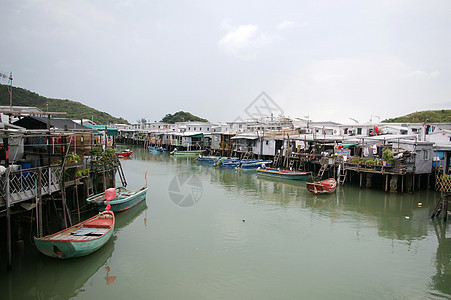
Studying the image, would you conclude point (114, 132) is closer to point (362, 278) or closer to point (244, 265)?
point (244, 265)

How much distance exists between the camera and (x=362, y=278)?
32.5 ft

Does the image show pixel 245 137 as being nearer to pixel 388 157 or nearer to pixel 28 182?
pixel 388 157

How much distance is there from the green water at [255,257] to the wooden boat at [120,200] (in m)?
0.60

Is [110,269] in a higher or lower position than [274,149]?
lower

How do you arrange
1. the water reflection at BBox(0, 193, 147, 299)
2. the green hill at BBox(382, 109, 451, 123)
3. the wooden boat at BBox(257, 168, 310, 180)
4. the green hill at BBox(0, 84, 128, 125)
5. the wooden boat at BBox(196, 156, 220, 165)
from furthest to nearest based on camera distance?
1. the green hill at BBox(0, 84, 128, 125)
2. the green hill at BBox(382, 109, 451, 123)
3. the wooden boat at BBox(196, 156, 220, 165)
4. the wooden boat at BBox(257, 168, 310, 180)
5. the water reflection at BBox(0, 193, 147, 299)

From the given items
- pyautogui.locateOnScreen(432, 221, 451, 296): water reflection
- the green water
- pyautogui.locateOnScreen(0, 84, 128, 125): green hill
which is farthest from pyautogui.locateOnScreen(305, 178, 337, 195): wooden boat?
pyautogui.locateOnScreen(0, 84, 128, 125): green hill

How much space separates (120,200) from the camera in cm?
1516

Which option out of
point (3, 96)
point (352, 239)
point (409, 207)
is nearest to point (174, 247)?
point (352, 239)

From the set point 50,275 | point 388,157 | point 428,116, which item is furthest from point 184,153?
point 428,116

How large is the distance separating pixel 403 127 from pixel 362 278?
29.2 m

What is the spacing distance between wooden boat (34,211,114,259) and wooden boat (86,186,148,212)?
2595 mm

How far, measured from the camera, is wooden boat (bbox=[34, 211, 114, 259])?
9.46 m

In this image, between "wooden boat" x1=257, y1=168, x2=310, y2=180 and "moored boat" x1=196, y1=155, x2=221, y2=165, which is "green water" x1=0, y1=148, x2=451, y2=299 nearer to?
"wooden boat" x1=257, y1=168, x2=310, y2=180

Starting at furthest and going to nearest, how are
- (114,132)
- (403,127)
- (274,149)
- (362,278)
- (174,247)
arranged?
(274,149)
(403,127)
(114,132)
(174,247)
(362,278)
